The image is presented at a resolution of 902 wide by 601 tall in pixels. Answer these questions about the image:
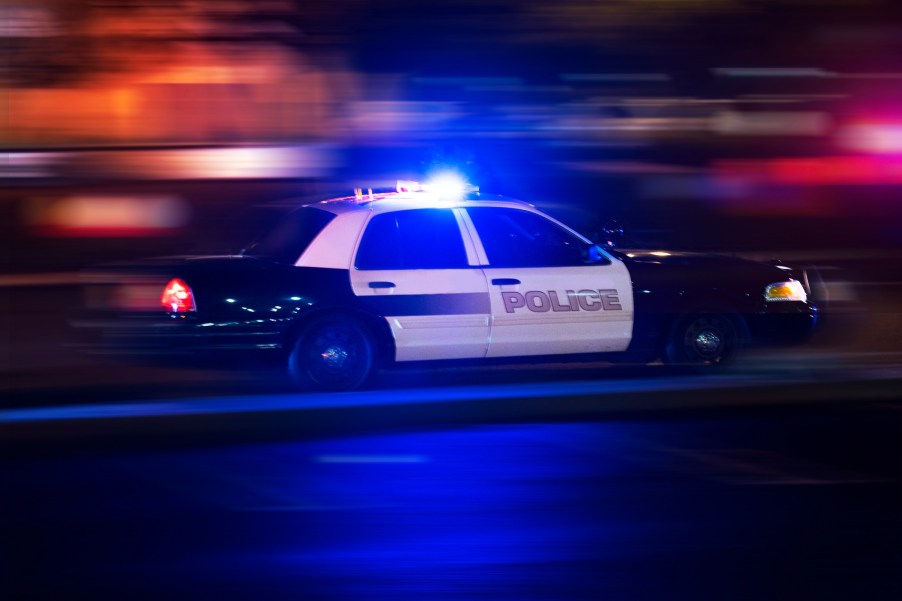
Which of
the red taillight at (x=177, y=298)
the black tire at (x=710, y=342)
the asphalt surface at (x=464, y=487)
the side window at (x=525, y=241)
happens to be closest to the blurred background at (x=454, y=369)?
the asphalt surface at (x=464, y=487)

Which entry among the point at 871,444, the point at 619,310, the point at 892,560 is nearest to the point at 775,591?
the point at 892,560

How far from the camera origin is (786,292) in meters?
8.67

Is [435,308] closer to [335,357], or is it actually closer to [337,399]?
[335,357]

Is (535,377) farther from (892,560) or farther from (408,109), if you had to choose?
(892,560)

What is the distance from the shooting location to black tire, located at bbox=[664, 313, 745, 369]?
852 centimetres

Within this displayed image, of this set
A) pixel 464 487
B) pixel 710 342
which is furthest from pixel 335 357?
pixel 710 342

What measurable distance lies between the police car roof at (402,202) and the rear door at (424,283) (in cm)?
6

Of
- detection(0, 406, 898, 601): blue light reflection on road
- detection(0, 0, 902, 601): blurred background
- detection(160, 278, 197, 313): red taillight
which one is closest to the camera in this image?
detection(0, 406, 898, 601): blue light reflection on road

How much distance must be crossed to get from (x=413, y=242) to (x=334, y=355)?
0.88 metres

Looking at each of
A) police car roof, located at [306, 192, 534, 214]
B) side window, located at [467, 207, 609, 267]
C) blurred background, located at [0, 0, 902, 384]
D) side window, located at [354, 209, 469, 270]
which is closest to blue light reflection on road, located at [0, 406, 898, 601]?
side window, located at [354, 209, 469, 270]

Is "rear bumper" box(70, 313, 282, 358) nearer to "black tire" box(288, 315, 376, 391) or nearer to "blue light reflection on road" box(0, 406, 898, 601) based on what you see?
"black tire" box(288, 315, 376, 391)

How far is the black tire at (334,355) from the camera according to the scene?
7.88 m

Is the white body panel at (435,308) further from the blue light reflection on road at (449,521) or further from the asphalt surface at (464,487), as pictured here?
the blue light reflection on road at (449,521)

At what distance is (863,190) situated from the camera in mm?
13086
